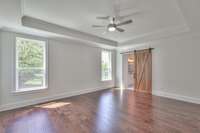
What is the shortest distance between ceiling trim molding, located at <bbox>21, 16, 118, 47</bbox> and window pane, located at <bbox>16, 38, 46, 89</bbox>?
797mm

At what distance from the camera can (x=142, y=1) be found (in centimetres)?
271

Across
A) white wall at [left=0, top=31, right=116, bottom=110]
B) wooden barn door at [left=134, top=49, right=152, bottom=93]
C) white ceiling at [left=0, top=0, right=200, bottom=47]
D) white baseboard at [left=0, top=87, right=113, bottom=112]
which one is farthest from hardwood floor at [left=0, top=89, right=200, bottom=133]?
white ceiling at [left=0, top=0, right=200, bottom=47]

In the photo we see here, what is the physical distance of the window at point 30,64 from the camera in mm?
3918

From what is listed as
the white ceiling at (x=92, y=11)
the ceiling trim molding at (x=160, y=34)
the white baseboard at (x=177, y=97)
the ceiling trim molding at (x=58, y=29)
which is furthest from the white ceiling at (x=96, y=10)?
the white baseboard at (x=177, y=97)

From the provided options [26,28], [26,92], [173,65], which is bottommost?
[26,92]

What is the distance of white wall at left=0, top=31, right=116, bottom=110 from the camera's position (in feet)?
11.9

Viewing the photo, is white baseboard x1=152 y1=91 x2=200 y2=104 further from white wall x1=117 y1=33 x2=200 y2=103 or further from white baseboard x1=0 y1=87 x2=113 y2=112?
white baseboard x1=0 y1=87 x2=113 y2=112

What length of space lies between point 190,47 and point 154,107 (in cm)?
268

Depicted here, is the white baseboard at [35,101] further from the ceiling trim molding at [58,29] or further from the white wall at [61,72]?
the ceiling trim molding at [58,29]

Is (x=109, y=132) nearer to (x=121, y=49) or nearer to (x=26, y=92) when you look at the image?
(x=26, y=92)

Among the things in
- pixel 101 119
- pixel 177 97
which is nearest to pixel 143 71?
pixel 177 97

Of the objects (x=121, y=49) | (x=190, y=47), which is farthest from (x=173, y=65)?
(x=121, y=49)

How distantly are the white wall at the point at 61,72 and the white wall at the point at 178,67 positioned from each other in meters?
2.90

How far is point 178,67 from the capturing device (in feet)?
15.3
